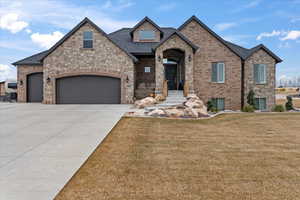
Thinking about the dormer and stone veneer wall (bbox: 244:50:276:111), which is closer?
stone veneer wall (bbox: 244:50:276:111)

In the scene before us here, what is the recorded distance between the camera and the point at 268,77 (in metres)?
20.2

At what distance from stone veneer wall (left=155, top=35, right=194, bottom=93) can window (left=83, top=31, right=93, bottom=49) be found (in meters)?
5.46

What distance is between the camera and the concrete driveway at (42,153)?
12.2ft

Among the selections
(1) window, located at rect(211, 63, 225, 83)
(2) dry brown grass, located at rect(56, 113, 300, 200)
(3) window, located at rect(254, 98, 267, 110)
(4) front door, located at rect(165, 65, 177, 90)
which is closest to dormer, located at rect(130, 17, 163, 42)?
(4) front door, located at rect(165, 65, 177, 90)

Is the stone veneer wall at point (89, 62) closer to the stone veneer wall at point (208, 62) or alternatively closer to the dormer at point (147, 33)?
the dormer at point (147, 33)

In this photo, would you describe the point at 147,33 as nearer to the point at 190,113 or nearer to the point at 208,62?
the point at 208,62

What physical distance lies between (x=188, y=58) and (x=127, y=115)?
8843 mm

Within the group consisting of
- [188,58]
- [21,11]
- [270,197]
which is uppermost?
[21,11]

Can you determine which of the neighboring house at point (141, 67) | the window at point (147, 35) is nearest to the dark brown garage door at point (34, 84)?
the neighboring house at point (141, 67)

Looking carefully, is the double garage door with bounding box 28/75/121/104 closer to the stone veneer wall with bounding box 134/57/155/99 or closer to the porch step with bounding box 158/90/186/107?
the stone veneer wall with bounding box 134/57/155/99

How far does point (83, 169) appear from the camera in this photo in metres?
4.55

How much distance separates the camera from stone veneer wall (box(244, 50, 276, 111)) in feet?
65.7

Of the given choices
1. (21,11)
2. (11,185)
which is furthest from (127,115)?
(21,11)

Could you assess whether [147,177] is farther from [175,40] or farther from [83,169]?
[175,40]
